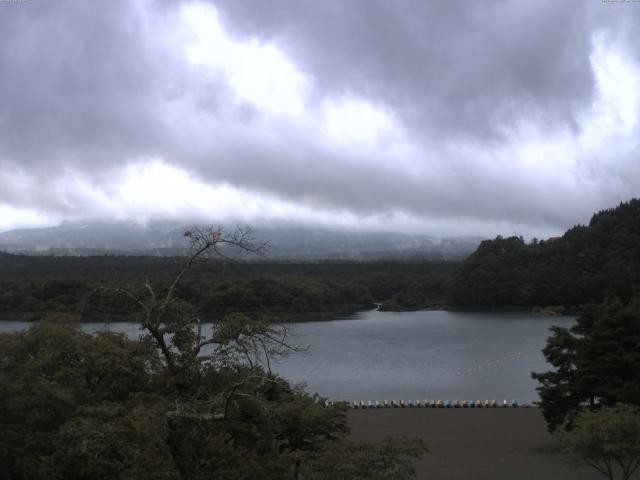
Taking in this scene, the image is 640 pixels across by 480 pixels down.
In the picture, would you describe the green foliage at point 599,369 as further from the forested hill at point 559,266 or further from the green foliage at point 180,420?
the forested hill at point 559,266

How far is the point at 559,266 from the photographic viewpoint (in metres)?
72.2

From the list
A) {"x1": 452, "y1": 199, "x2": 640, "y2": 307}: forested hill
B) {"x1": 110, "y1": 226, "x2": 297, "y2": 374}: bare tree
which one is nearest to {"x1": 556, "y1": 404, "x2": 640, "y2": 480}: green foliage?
{"x1": 110, "y1": 226, "x2": 297, "y2": 374}: bare tree

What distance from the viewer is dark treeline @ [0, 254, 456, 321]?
54438mm

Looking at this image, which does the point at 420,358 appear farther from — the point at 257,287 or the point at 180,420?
the point at 180,420

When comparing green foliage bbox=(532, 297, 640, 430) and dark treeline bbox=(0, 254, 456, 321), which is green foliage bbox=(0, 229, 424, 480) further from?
dark treeline bbox=(0, 254, 456, 321)

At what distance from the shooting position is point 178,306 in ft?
25.1

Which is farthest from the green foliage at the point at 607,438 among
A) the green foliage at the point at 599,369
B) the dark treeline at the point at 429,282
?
the dark treeline at the point at 429,282

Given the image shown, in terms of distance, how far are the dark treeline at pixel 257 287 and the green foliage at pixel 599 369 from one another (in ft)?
79.8

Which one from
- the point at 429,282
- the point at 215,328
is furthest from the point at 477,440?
the point at 429,282

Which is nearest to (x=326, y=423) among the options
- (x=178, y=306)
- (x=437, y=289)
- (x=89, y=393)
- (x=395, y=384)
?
(x=89, y=393)

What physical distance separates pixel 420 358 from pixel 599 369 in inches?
872

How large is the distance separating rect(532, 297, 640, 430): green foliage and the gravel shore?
1222 millimetres

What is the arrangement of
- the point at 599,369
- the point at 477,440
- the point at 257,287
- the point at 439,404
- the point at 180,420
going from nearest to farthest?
the point at 180,420 < the point at 599,369 < the point at 477,440 < the point at 439,404 < the point at 257,287

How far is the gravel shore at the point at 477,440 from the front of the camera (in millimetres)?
14508
